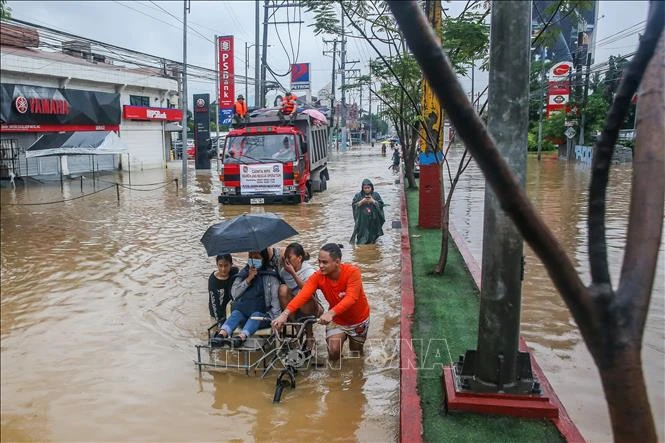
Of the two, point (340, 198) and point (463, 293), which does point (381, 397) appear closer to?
point (463, 293)

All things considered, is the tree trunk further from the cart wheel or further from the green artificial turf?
the cart wheel

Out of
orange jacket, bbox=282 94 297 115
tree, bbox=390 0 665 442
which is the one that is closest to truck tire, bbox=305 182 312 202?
orange jacket, bbox=282 94 297 115

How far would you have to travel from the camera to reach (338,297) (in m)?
5.22

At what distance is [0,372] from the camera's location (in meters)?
2.03

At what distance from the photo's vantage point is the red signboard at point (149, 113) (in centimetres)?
2902

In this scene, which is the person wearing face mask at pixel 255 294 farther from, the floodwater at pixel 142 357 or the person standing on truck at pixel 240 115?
the person standing on truck at pixel 240 115

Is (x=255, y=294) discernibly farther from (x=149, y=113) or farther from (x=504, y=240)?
(x=149, y=113)

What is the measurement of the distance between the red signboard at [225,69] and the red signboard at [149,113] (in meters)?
5.58

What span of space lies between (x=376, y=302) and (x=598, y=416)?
3.33m

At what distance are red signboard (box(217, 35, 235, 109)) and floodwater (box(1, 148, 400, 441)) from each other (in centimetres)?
1589

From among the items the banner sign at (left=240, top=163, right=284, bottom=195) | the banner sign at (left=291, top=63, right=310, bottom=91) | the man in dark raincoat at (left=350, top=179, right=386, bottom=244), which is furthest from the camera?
the banner sign at (left=291, top=63, right=310, bottom=91)

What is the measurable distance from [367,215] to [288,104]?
8017mm

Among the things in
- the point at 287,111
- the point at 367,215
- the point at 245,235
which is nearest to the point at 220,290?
the point at 245,235

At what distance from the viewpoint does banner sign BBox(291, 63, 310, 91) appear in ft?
108
